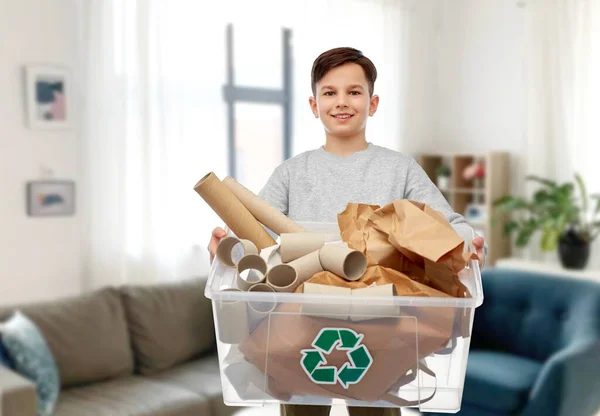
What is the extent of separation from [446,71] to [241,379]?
183 inches

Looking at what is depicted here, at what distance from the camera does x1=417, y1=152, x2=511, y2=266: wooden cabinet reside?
14.5ft

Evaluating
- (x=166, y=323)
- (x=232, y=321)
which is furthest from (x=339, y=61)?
(x=166, y=323)

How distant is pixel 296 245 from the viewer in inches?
24.4

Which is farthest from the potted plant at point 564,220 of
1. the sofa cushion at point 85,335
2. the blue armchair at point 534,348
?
the sofa cushion at point 85,335

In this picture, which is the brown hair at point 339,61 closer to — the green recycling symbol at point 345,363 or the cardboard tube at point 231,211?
the cardboard tube at point 231,211

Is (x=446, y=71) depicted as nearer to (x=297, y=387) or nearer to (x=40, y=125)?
(x=40, y=125)

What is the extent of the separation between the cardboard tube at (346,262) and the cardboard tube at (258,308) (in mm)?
59

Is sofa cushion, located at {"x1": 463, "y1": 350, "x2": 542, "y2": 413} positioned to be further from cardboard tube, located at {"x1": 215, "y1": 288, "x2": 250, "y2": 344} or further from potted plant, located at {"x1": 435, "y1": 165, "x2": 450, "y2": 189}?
cardboard tube, located at {"x1": 215, "y1": 288, "x2": 250, "y2": 344}

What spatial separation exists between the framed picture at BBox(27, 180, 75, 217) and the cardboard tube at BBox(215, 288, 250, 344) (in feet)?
9.25

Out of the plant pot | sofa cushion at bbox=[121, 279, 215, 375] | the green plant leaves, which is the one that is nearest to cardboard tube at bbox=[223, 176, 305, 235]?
sofa cushion at bbox=[121, 279, 215, 375]

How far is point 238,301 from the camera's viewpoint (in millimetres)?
578

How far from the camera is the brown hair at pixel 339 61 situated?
65 centimetres

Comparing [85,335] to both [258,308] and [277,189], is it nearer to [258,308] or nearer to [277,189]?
[277,189]

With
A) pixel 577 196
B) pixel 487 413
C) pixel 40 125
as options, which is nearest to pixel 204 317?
pixel 40 125
